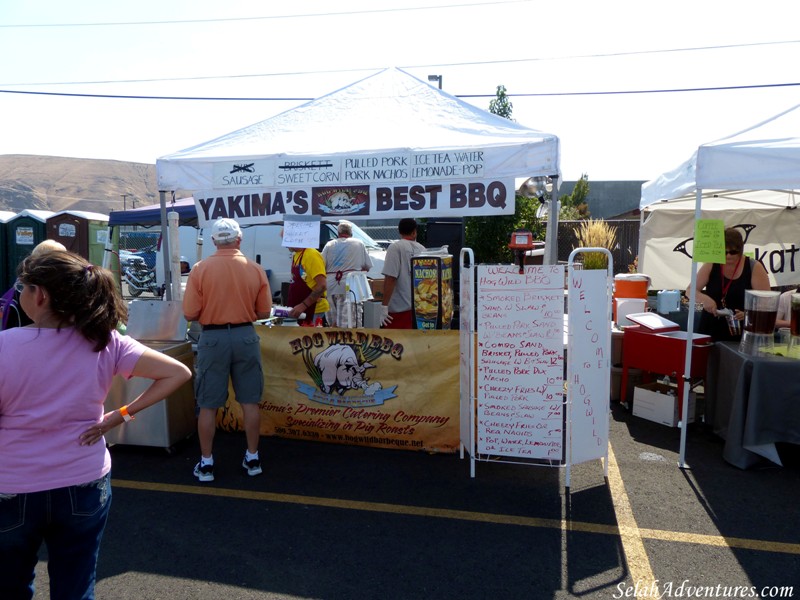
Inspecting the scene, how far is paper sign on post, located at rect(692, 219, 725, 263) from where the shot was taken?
4.32 metres

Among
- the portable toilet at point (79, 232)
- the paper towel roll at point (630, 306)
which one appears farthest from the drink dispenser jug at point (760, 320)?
the portable toilet at point (79, 232)

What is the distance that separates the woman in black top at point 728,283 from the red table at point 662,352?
16 cm

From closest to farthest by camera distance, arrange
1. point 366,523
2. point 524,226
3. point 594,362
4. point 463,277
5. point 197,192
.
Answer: point 366,523 → point 594,362 → point 463,277 → point 197,192 → point 524,226

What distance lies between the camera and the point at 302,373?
498 centimetres

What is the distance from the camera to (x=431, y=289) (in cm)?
488

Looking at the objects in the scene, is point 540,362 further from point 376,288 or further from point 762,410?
point 376,288

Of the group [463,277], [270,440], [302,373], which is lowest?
[270,440]

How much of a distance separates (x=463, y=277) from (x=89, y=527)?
301 cm

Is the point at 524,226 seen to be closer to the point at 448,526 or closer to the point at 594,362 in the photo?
the point at 594,362

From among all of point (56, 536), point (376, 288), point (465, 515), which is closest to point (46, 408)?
point (56, 536)

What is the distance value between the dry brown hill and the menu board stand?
86.6 metres

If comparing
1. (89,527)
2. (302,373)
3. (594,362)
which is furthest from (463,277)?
(89,527)

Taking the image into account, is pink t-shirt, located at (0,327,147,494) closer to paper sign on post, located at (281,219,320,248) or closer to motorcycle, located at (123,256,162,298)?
paper sign on post, located at (281,219,320,248)

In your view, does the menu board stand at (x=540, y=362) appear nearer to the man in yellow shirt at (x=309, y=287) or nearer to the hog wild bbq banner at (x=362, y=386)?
the hog wild bbq banner at (x=362, y=386)
